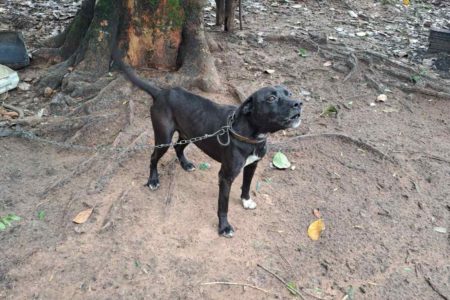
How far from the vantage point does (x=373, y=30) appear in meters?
9.77

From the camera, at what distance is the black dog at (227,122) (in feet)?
11.8

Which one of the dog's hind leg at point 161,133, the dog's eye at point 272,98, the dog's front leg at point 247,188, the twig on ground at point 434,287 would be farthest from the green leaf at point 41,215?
the twig on ground at point 434,287

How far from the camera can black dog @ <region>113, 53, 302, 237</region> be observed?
11.8 feet

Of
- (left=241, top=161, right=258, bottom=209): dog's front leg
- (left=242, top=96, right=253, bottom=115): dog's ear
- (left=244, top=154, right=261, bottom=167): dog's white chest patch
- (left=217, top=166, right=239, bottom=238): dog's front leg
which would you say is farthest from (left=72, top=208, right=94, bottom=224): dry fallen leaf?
(left=242, top=96, right=253, bottom=115): dog's ear

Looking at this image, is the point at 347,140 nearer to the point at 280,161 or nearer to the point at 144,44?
the point at 280,161

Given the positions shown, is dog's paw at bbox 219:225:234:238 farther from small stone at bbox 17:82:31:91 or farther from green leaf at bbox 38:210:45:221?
small stone at bbox 17:82:31:91

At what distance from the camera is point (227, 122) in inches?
159

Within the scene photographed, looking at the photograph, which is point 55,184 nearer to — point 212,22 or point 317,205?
point 317,205

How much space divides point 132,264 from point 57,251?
27.8 inches

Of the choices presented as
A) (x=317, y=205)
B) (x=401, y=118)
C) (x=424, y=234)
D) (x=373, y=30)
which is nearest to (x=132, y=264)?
(x=317, y=205)

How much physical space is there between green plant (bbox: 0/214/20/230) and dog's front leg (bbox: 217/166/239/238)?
199cm

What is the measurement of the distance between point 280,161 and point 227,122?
1.51m

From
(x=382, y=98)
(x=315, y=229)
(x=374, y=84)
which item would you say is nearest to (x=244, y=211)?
(x=315, y=229)

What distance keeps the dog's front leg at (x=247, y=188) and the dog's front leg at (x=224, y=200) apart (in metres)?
0.36
